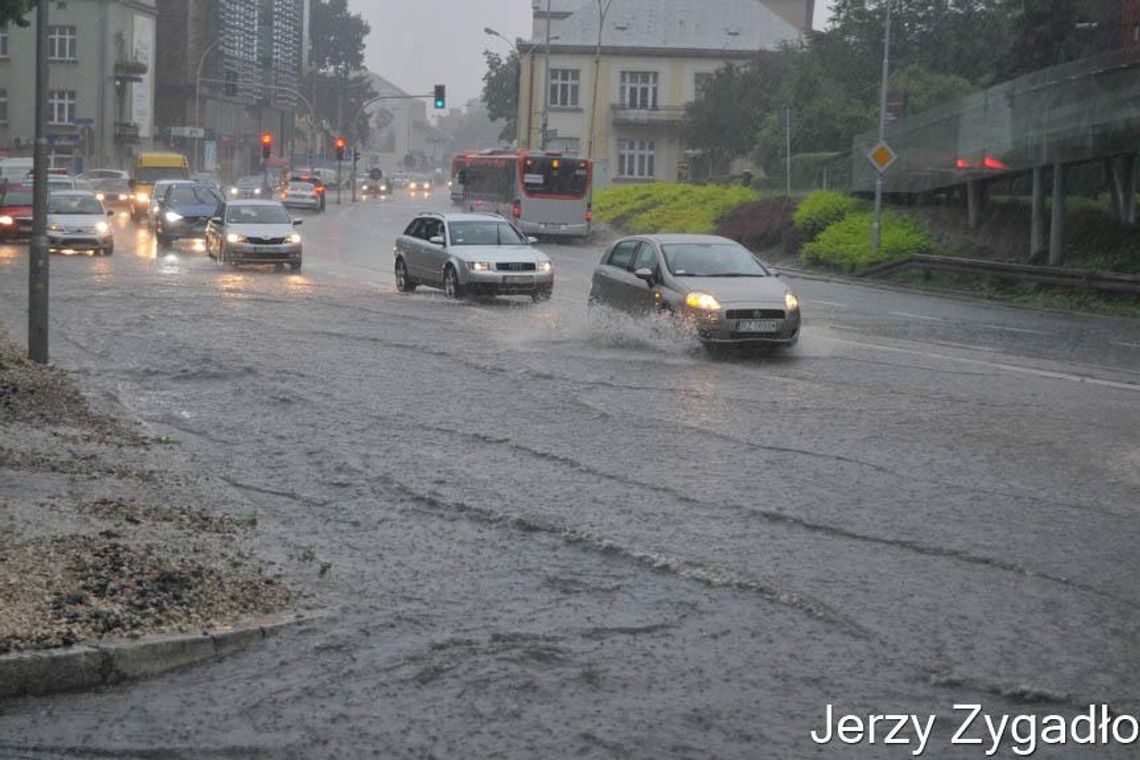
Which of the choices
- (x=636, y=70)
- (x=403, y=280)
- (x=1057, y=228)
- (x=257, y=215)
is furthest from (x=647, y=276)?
(x=636, y=70)

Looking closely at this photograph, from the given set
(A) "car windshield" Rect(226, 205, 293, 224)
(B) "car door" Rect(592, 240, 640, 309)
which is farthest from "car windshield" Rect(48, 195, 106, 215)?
(B) "car door" Rect(592, 240, 640, 309)

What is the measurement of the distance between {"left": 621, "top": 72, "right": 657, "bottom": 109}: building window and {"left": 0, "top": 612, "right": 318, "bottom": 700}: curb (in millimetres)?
90207

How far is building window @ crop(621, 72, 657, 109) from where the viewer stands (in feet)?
313

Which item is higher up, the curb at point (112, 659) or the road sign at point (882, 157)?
the road sign at point (882, 157)

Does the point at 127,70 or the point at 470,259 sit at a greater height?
the point at 127,70

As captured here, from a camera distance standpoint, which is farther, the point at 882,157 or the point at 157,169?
the point at 157,169

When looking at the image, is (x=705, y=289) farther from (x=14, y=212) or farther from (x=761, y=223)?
(x=761, y=223)

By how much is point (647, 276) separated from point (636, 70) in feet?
252

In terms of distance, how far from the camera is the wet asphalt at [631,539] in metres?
6.04

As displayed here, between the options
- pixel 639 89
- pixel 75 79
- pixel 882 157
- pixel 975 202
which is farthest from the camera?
pixel 639 89

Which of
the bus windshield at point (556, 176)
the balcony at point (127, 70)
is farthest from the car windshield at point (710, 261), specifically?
the balcony at point (127, 70)

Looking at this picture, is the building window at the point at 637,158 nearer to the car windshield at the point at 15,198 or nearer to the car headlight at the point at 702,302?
the car windshield at the point at 15,198

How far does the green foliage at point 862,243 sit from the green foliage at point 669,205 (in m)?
8.42

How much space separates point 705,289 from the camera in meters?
19.5
